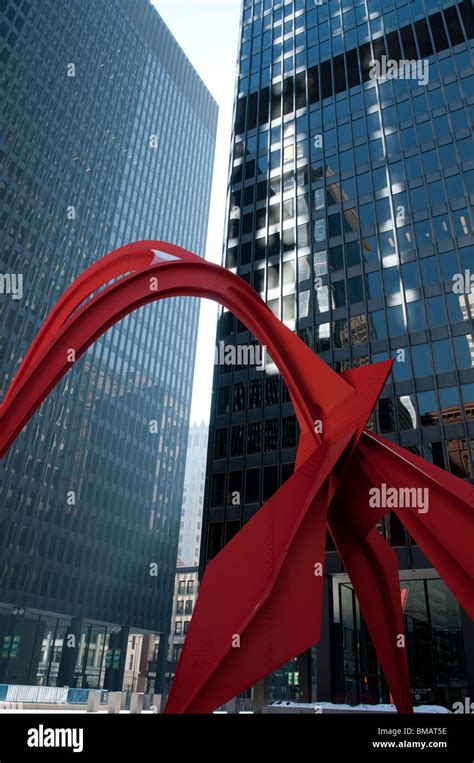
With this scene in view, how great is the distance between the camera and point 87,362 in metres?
70.4

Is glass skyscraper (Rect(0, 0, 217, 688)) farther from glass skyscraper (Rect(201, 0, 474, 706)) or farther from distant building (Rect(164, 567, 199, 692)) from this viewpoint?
glass skyscraper (Rect(201, 0, 474, 706))

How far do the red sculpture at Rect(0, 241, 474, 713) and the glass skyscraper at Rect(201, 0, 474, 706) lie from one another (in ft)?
61.0

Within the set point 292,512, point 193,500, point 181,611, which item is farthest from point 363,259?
point 193,500

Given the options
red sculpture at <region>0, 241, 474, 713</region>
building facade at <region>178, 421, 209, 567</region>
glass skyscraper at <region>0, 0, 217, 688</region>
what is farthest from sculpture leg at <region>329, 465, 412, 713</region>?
building facade at <region>178, 421, 209, 567</region>

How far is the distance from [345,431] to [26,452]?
52647 mm

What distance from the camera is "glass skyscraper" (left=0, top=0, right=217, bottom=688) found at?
197 feet

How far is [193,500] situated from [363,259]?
101m

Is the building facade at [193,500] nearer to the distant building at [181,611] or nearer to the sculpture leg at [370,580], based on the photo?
the distant building at [181,611]

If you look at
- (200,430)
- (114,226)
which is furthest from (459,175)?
(200,430)

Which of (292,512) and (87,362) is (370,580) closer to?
(292,512)

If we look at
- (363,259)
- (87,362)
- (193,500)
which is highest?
(193,500)

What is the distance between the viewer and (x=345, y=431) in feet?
43.4

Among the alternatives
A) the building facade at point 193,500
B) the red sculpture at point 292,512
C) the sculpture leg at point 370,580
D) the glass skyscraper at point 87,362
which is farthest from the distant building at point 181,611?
the red sculpture at point 292,512

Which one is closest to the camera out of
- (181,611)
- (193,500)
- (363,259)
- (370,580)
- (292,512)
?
(292,512)
